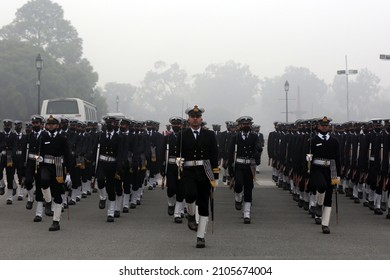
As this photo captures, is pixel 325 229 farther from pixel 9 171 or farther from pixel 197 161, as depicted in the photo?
pixel 9 171

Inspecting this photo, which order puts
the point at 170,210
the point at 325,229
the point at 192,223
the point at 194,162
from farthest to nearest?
the point at 170,210, the point at 325,229, the point at 192,223, the point at 194,162

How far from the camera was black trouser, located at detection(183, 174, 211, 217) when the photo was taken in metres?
11.4

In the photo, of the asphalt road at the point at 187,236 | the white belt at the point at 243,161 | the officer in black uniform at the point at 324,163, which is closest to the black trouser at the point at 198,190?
the asphalt road at the point at 187,236

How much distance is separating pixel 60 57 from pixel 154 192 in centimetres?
7032

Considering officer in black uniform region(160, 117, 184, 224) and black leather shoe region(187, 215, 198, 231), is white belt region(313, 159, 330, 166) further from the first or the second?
black leather shoe region(187, 215, 198, 231)

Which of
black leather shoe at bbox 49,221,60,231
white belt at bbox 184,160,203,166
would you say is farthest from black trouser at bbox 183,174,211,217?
black leather shoe at bbox 49,221,60,231

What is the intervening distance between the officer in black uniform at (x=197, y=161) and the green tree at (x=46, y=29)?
80.8 m

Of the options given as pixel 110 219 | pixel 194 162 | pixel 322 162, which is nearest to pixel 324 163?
pixel 322 162

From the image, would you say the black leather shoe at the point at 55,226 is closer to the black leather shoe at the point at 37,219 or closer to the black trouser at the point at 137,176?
the black leather shoe at the point at 37,219

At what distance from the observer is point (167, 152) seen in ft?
55.0

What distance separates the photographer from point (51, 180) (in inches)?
532

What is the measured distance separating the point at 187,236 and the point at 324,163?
3169 mm

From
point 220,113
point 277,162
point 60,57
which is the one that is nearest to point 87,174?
point 277,162

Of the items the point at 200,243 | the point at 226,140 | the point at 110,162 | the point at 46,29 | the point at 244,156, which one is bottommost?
the point at 200,243
